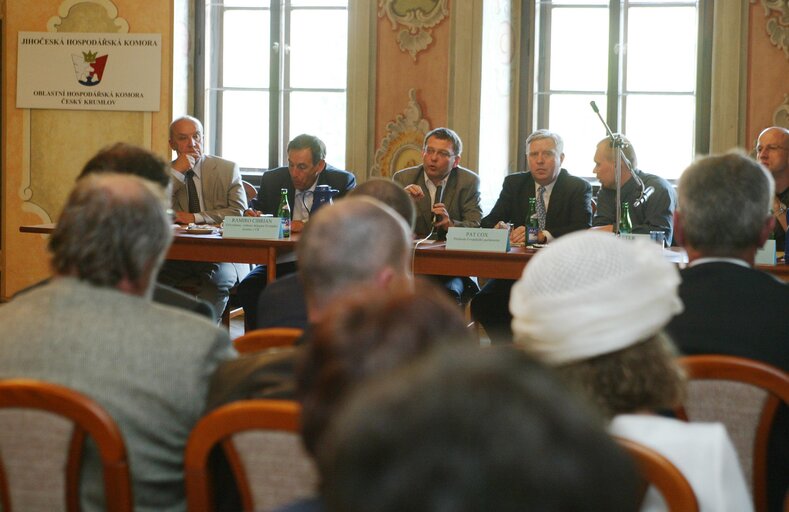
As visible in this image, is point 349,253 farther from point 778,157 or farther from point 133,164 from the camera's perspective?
point 778,157

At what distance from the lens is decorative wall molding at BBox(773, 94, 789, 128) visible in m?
6.54

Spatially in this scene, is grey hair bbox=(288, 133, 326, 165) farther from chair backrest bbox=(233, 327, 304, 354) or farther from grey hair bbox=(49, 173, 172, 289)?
grey hair bbox=(49, 173, 172, 289)

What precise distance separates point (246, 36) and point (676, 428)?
7.03 metres

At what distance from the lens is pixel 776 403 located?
169cm

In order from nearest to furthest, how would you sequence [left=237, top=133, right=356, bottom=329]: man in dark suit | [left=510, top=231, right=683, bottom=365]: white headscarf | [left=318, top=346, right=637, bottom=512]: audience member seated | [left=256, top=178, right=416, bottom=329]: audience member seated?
[left=318, top=346, right=637, bottom=512]: audience member seated
[left=510, top=231, right=683, bottom=365]: white headscarf
[left=256, top=178, right=416, bottom=329]: audience member seated
[left=237, top=133, right=356, bottom=329]: man in dark suit

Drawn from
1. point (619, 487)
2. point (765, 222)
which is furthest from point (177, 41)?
point (619, 487)

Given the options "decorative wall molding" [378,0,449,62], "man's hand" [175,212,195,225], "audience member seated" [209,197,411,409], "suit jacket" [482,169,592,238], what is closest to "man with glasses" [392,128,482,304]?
"suit jacket" [482,169,592,238]

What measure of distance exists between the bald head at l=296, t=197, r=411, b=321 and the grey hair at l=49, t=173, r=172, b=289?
271 millimetres

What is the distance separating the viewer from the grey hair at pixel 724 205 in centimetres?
224

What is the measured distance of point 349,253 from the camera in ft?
5.87

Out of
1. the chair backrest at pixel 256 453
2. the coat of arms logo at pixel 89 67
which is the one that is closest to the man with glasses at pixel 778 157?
the chair backrest at pixel 256 453

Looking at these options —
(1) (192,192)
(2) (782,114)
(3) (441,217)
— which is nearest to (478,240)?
(3) (441,217)

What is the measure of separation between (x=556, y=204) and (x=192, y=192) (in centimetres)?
205

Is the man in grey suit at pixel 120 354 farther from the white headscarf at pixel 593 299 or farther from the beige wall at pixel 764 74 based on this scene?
the beige wall at pixel 764 74
